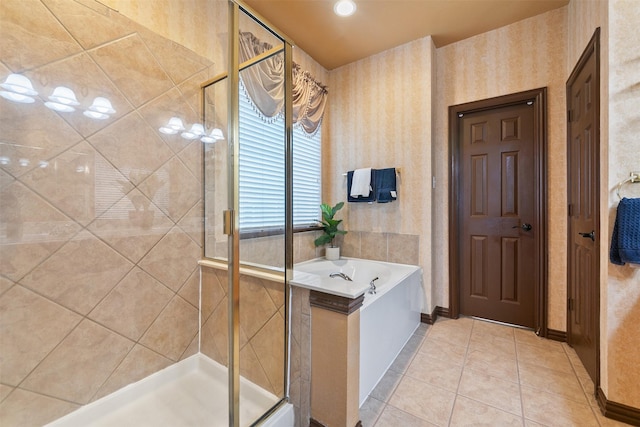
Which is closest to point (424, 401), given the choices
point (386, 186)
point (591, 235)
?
point (591, 235)

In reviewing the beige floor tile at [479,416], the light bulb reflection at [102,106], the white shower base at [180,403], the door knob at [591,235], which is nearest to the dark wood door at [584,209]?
the door knob at [591,235]

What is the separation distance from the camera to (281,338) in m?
1.36

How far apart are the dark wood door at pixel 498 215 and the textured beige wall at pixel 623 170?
985mm

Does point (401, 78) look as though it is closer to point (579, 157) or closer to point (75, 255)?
point (579, 157)

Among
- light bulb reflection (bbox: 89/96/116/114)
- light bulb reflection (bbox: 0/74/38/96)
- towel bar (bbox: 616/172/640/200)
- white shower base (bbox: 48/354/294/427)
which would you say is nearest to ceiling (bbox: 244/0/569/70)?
light bulb reflection (bbox: 89/96/116/114)

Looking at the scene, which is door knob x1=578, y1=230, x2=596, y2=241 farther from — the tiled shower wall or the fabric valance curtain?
A: the tiled shower wall

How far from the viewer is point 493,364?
5.91ft

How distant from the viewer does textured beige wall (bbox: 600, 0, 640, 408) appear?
4.21 ft

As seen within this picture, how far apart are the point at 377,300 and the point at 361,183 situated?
53.2 inches

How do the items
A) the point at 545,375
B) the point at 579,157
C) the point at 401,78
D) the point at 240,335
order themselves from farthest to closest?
the point at 401,78
the point at 579,157
the point at 545,375
the point at 240,335

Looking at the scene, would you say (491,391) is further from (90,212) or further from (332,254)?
(90,212)

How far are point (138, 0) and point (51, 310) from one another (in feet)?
5.63

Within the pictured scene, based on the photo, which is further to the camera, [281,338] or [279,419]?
[281,338]

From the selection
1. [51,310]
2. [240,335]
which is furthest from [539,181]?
[51,310]
